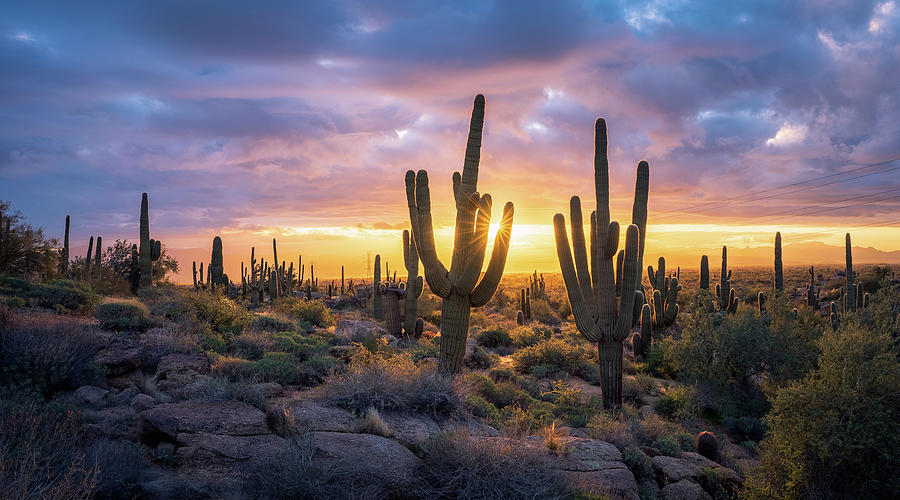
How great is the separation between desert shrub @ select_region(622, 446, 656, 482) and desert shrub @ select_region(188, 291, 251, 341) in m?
13.0

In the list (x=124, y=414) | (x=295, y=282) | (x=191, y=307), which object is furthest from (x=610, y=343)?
(x=295, y=282)

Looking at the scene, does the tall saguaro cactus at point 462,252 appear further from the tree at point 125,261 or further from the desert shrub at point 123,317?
the tree at point 125,261

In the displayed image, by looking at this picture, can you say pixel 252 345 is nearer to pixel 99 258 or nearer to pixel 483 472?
pixel 483 472

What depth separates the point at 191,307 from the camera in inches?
723

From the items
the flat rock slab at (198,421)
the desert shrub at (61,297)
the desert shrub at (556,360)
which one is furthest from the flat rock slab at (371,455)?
the desert shrub at (61,297)

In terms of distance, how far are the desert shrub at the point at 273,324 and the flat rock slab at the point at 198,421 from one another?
11.4m

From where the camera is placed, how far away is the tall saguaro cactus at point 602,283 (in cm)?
1407

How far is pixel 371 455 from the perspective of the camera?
7500 millimetres

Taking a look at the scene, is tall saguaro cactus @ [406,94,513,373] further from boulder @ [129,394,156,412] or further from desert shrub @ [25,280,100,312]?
desert shrub @ [25,280,100,312]

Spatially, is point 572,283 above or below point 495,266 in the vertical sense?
below

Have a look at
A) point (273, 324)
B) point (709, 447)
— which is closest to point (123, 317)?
point (273, 324)

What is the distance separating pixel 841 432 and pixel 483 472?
20.7 ft

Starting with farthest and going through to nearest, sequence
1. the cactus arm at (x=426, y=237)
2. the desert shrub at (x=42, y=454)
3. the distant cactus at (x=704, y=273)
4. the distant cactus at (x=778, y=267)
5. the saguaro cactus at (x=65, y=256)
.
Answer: the saguaro cactus at (x=65, y=256)
the distant cactus at (x=778, y=267)
the distant cactus at (x=704, y=273)
the cactus arm at (x=426, y=237)
the desert shrub at (x=42, y=454)

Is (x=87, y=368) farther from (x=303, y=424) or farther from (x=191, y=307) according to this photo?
(x=191, y=307)
